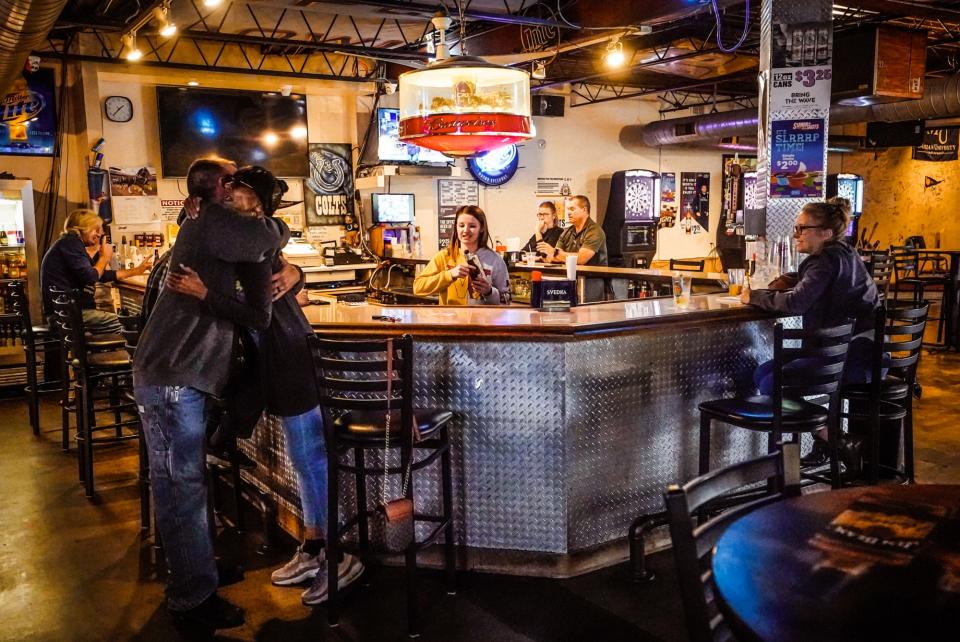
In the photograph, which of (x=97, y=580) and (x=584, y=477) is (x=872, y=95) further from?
(x=97, y=580)

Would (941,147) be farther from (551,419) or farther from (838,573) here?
(838,573)

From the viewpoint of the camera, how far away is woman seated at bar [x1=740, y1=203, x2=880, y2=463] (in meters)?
4.00

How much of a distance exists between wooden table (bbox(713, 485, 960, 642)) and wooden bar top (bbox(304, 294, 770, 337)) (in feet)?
5.50

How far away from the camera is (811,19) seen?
193 inches

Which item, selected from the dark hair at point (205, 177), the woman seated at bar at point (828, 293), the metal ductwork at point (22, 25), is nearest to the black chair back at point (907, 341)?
the woman seated at bar at point (828, 293)

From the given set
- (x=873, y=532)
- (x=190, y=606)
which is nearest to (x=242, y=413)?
(x=190, y=606)

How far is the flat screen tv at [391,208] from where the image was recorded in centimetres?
977

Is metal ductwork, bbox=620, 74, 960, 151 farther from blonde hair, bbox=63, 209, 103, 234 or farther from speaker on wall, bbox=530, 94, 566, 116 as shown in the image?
blonde hair, bbox=63, 209, 103, 234

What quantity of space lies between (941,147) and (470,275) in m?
12.1

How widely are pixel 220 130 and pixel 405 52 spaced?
2.28 m

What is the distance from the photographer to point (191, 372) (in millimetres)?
2963

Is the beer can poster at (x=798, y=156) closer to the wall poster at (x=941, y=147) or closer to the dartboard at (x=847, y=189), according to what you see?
the dartboard at (x=847, y=189)

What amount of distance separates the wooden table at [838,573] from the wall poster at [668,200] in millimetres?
11945

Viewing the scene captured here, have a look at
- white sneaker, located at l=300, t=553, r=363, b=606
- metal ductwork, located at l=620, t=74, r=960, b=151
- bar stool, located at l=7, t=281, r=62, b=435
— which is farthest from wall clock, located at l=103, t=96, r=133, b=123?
metal ductwork, located at l=620, t=74, r=960, b=151
